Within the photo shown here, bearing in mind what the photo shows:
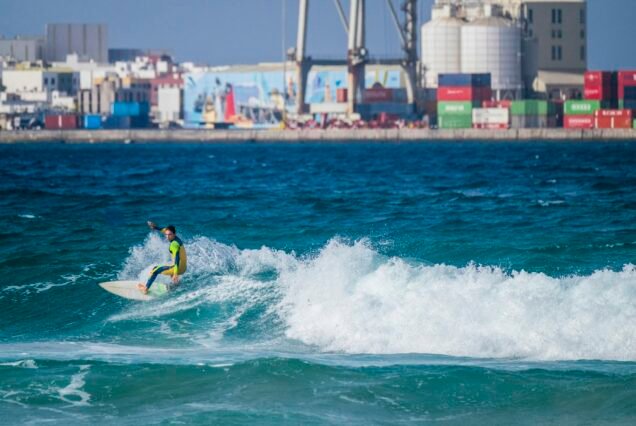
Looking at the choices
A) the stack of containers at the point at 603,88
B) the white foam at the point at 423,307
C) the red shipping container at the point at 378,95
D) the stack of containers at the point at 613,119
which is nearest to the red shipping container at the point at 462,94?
the stack of containers at the point at 603,88

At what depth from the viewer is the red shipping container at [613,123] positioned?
427 feet

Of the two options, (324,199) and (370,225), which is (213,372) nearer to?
(370,225)

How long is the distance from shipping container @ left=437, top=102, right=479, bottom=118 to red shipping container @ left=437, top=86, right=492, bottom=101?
906mm

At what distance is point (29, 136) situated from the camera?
533ft

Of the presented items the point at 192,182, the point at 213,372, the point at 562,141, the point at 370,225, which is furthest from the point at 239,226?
the point at 562,141

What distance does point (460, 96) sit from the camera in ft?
454

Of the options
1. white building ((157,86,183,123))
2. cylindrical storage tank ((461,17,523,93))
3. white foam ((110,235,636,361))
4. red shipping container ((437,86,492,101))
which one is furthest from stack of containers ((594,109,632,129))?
white foam ((110,235,636,361))

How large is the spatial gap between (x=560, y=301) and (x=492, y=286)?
1306 millimetres

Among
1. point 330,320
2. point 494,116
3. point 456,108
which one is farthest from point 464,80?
point 330,320

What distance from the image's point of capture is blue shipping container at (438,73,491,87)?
449ft

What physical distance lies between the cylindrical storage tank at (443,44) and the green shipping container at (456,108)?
8282 millimetres

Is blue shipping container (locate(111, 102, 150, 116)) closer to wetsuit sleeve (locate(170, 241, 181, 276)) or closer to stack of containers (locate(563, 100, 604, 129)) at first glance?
stack of containers (locate(563, 100, 604, 129))

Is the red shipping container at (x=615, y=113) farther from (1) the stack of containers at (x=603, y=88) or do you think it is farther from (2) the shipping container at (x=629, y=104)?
(1) the stack of containers at (x=603, y=88)

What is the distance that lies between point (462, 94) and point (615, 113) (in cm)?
1712
